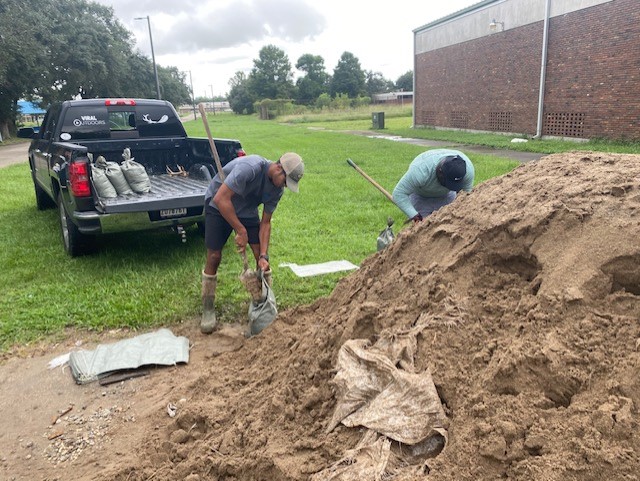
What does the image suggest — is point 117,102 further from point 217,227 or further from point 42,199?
point 217,227

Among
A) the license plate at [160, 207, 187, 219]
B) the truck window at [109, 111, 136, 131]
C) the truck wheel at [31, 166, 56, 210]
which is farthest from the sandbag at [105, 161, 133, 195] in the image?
the truck wheel at [31, 166, 56, 210]

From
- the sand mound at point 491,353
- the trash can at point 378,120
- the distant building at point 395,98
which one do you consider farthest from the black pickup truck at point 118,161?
the distant building at point 395,98

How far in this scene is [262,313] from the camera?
168 inches

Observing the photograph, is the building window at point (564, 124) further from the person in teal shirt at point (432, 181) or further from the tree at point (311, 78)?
the tree at point (311, 78)

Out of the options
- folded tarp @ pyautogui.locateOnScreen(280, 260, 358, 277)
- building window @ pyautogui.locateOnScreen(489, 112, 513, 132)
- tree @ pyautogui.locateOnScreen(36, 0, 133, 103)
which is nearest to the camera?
folded tarp @ pyautogui.locateOnScreen(280, 260, 358, 277)


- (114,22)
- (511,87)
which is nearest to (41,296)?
(511,87)

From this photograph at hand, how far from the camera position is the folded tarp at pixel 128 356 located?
382cm

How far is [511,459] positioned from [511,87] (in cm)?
2127

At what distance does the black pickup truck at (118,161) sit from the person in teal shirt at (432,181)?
214cm

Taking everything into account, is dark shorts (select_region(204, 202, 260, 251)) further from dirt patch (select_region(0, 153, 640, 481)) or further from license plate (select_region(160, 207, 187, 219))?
license plate (select_region(160, 207, 187, 219))

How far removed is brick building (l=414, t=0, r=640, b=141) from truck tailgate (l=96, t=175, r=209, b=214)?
14309 millimetres

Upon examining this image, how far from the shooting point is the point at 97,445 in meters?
3.08

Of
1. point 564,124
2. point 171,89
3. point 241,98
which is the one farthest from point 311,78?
point 564,124

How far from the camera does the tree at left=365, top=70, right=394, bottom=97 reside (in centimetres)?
9342
